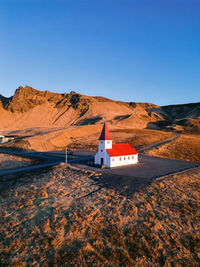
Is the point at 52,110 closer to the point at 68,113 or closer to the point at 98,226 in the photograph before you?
the point at 68,113

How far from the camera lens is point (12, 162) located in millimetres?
36094

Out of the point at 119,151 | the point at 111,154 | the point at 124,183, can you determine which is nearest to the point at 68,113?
the point at 119,151

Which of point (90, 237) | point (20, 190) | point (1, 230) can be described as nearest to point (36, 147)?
point (20, 190)

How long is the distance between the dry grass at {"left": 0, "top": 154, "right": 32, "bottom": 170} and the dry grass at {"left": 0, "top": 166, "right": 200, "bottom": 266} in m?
14.1

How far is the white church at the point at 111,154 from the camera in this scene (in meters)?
28.8

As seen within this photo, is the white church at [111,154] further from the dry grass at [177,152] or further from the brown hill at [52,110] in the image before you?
the brown hill at [52,110]

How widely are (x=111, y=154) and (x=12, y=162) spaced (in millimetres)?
22628

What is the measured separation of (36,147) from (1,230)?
142ft

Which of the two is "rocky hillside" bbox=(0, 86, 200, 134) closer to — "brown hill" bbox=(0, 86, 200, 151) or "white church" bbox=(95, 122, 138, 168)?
"brown hill" bbox=(0, 86, 200, 151)

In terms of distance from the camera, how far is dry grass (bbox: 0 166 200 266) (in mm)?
10375

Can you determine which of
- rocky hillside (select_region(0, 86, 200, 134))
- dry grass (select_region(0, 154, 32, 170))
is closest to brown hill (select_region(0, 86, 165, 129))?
rocky hillside (select_region(0, 86, 200, 134))

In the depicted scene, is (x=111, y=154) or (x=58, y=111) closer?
(x=111, y=154)

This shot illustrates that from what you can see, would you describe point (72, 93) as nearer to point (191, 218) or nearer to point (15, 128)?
point (15, 128)

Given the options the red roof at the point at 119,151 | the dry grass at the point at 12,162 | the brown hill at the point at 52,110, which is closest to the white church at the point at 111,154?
the red roof at the point at 119,151
